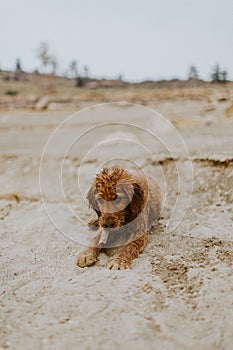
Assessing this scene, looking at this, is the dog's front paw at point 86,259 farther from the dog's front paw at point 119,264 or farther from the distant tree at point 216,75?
the distant tree at point 216,75

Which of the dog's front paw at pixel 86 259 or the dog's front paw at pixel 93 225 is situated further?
the dog's front paw at pixel 93 225

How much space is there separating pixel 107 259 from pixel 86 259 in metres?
0.23

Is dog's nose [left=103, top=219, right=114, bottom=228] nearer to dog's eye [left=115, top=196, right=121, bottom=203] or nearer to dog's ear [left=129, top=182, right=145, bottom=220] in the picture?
dog's eye [left=115, top=196, right=121, bottom=203]

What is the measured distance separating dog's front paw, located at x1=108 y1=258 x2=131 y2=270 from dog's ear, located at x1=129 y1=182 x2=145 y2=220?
0.47 m

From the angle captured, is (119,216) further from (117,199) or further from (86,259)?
(86,259)

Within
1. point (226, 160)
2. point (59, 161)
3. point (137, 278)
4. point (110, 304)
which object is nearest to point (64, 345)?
point (110, 304)

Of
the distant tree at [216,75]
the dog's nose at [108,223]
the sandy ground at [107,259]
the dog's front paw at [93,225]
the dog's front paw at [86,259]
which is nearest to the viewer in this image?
the sandy ground at [107,259]

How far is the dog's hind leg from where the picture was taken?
11.6ft

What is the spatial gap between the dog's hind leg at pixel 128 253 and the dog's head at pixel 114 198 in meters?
0.28

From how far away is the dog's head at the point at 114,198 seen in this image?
11.4ft

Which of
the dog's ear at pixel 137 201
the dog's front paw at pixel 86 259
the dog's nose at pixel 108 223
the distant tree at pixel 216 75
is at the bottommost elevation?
the dog's front paw at pixel 86 259

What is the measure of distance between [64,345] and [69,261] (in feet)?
4.60

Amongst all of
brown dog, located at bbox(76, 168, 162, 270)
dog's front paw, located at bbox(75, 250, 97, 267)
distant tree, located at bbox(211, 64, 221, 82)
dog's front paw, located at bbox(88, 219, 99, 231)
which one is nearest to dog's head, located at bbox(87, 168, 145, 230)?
brown dog, located at bbox(76, 168, 162, 270)

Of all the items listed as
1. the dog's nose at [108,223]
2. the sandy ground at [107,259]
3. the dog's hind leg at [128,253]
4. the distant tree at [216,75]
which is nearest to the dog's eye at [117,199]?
the dog's nose at [108,223]
